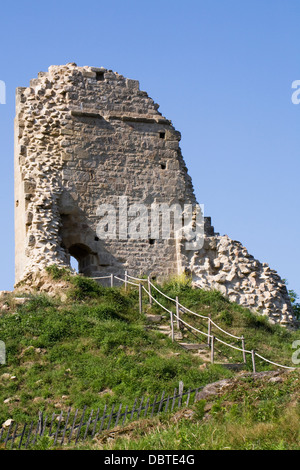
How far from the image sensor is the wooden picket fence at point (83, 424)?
12.1 meters

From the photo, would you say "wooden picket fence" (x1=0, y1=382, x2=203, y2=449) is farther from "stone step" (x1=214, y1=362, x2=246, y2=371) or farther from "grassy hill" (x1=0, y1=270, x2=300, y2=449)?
"stone step" (x1=214, y1=362, x2=246, y2=371)

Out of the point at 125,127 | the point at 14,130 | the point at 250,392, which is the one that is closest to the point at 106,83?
the point at 125,127

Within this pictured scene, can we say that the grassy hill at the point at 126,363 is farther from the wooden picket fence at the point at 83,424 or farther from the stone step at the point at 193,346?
the wooden picket fence at the point at 83,424

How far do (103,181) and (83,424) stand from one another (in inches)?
415

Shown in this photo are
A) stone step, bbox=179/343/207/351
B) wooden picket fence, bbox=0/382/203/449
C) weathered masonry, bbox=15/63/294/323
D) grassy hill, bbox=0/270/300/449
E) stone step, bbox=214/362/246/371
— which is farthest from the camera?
weathered masonry, bbox=15/63/294/323

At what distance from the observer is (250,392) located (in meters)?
13.1

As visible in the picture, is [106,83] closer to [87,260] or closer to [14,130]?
[14,130]

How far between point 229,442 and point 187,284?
10.9 m

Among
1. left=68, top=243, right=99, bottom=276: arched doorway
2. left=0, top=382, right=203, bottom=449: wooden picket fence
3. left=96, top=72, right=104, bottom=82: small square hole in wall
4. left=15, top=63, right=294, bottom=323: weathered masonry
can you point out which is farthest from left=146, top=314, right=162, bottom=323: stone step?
left=96, top=72, right=104, bottom=82: small square hole in wall

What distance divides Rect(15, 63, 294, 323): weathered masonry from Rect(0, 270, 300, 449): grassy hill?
1475mm

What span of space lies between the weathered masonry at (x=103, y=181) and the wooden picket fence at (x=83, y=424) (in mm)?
8043

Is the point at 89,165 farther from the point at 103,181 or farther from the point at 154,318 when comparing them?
the point at 154,318

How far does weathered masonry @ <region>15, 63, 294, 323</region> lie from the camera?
21.6 m

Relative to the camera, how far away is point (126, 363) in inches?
623
